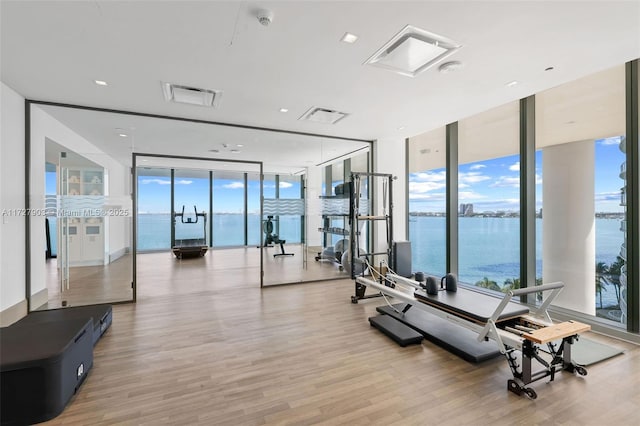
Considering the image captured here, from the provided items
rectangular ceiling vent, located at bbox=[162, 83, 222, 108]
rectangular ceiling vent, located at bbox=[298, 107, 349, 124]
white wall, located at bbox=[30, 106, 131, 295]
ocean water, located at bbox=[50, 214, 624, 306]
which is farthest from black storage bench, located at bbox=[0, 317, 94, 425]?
rectangular ceiling vent, located at bbox=[298, 107, 349, 124]

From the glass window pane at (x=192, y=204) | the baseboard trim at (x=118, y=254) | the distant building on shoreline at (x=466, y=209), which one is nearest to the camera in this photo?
the distant building on shoreline at (x=466, y=209)

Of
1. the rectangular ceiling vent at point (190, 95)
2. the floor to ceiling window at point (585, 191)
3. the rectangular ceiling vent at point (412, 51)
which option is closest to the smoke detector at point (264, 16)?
the rectangular ceiling vent at point (412, 51)

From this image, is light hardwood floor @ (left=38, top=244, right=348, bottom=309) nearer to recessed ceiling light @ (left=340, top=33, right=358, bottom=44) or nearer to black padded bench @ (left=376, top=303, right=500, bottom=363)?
black padded bench @ (left=376, top=303, right=500, bottom=363)

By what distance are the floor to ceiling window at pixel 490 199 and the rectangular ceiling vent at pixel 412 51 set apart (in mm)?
2255

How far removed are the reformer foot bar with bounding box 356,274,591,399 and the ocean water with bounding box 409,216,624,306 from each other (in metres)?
1.51

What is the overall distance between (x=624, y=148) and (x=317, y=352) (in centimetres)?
417

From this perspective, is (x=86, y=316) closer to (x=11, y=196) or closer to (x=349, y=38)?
(x=11, y=196)

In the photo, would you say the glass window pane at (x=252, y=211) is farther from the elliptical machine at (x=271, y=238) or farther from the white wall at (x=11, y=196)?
the white wall at (x=11, y=196)

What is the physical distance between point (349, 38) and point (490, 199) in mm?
3782

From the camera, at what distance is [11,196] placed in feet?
11.8

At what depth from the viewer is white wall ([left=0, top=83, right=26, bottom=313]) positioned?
3.42 meters

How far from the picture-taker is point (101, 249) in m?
5.96

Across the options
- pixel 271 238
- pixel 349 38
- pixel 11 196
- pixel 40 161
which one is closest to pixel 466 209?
pixel 349 38

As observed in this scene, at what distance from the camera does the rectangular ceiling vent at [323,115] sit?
434 cm
